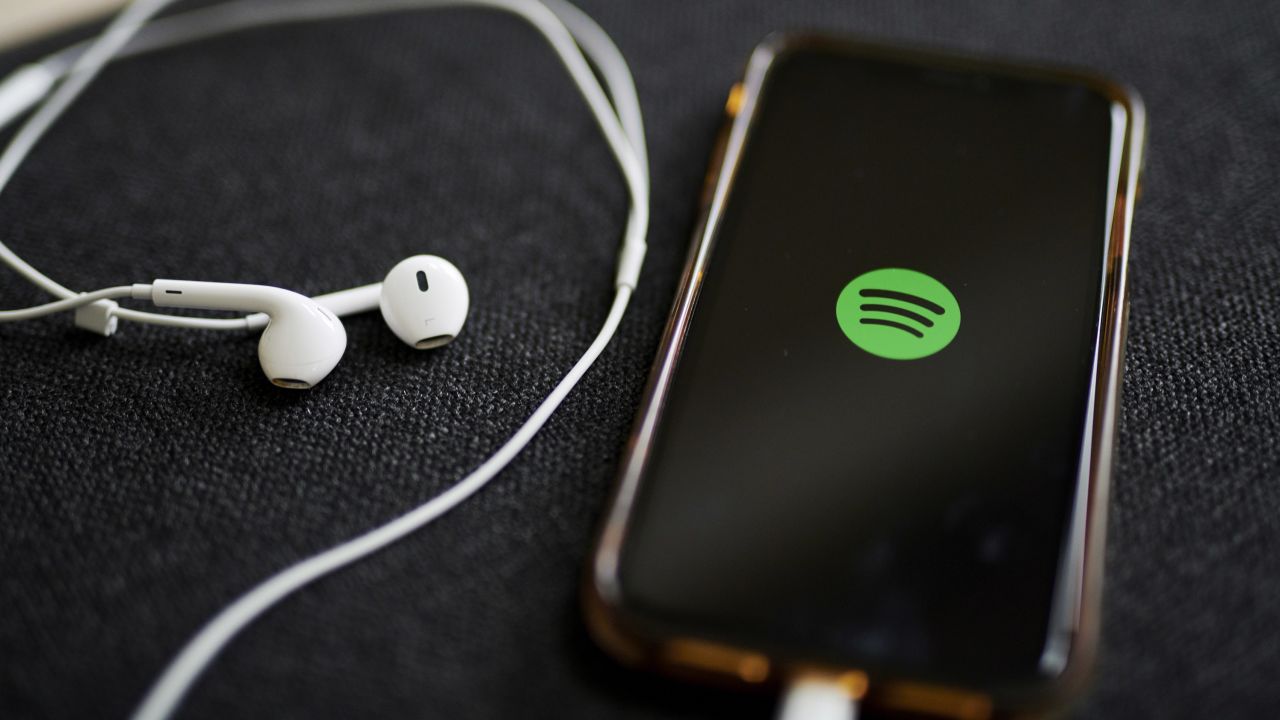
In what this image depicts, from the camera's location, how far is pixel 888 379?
0.52 metres

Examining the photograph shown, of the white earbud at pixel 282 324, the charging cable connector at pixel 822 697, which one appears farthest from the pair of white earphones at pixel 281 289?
the charging cable connector at pixel 822 697

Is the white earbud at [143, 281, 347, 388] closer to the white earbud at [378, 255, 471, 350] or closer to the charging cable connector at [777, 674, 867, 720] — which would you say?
the white earbud at [378, 255, 471, 350]

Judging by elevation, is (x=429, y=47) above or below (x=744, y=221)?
above

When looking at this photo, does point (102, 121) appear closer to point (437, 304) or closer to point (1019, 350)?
point (437, 304)

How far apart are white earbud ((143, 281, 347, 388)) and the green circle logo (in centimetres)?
27

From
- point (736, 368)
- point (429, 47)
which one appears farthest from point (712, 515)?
point (429, 47)

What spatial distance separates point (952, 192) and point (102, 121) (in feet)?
1.82

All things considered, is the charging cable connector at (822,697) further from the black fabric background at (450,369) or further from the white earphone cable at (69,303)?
the white earphone cable at (69,303)

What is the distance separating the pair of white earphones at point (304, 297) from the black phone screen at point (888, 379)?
0.28 feet

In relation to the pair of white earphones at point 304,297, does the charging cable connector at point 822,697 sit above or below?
below

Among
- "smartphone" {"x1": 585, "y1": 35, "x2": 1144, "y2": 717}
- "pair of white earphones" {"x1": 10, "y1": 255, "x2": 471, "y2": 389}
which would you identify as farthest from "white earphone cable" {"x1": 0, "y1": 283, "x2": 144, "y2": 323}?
"smartphone" {"x1": 585, "y1": 35, "x2": 1144, "y2": 717}

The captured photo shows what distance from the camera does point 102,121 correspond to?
0.69 m

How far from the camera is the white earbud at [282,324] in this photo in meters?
0.53

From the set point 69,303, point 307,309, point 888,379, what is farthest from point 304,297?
point 888,379
